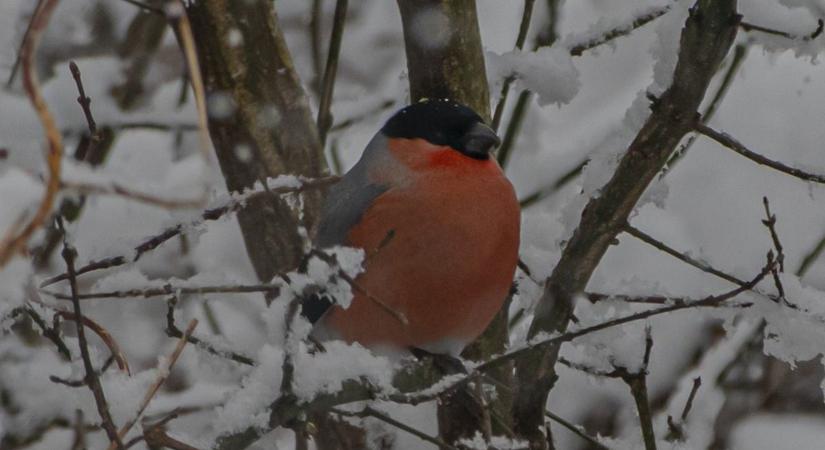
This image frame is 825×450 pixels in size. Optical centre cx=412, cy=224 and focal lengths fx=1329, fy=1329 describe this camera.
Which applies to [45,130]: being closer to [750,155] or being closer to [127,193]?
[127,193]

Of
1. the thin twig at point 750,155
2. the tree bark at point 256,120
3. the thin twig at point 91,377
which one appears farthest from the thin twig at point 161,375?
the tree bark at point 256,120

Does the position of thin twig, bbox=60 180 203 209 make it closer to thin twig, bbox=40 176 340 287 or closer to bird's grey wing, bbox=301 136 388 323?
thin twig, bbox=40 176 340 287

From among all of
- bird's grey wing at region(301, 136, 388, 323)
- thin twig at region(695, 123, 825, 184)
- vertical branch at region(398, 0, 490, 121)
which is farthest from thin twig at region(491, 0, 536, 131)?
thin twig at region(695, 123, 825, 184)

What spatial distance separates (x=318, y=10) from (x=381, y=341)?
137 cm

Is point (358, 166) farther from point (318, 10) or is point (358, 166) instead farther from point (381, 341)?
point (318, 10)

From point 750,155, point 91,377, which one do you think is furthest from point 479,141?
point 91,377

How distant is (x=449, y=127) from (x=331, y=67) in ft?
1.87

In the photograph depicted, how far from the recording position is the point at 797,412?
4.11 meters

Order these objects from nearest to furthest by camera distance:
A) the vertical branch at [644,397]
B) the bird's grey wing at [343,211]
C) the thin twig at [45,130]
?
1. the thin twig at [45,130]
2. the vertical branch at [644,397]
3. the bird's grey wing at [343,211]

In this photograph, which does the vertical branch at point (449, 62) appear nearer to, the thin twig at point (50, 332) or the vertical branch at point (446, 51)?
the vertical branch at point (446, 51)

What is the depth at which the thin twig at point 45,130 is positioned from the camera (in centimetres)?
118

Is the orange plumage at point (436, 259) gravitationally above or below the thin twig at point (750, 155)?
below

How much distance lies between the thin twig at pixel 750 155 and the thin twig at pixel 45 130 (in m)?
1.33

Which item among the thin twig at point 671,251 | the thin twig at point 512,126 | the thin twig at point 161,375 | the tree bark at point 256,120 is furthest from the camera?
the thin twig at point 512,126
